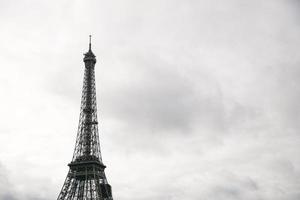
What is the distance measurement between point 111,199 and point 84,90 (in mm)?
37865

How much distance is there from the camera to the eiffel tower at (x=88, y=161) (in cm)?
14500

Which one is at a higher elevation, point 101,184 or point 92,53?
point 92,53

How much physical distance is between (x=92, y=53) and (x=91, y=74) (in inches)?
311

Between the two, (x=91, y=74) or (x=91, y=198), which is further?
(x=91, y=74)

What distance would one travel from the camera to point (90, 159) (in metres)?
146

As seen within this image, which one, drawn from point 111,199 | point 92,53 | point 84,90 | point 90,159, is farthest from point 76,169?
point 92,53

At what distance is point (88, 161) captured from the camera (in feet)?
477

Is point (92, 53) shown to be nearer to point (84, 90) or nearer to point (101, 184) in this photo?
point (84, 90)

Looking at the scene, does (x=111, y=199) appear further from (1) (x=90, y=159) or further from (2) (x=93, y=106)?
(2) (x=93, y=106)

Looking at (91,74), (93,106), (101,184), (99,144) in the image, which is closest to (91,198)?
(101,184)

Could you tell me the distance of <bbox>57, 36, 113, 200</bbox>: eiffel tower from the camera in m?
145

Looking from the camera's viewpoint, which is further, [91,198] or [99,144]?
[99,144]

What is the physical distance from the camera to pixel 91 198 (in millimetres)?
141375

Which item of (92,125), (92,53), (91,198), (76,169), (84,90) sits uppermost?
(92,53)
